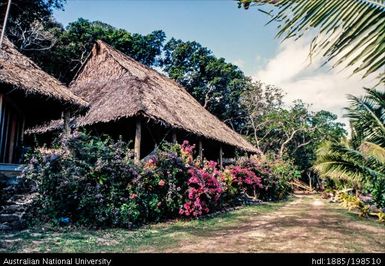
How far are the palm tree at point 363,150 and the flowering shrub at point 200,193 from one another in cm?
294

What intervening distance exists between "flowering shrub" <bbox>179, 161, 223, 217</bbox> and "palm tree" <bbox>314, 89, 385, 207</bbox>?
9.64 feet

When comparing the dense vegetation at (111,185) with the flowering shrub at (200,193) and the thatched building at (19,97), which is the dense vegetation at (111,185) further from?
the thatched building at (19,97)

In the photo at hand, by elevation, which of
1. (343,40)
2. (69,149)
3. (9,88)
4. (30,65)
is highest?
(30,65)

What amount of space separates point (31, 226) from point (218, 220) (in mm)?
4385

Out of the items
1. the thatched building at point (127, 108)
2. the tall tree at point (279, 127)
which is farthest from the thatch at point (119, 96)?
the tall tree at point (279, 127)

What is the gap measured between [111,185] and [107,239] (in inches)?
64.1

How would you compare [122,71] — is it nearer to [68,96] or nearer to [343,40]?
[68,96]

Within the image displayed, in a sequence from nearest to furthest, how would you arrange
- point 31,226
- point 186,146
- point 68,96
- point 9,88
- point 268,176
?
point 31,226, point 9,88, point 68,96, point 186,146, point 268,176

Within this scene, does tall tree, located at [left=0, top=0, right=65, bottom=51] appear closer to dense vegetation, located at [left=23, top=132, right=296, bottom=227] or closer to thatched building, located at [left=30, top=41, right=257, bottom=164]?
thatched building, located at [left=30, top=41, right=257, bottom=164]

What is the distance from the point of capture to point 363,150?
28.0 feet

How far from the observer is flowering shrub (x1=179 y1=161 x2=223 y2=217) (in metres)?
8.51

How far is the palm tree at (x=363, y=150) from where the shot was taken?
284 inches

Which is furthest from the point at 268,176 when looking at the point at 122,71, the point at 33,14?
the point at 33,14

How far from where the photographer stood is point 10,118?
9148 mm
